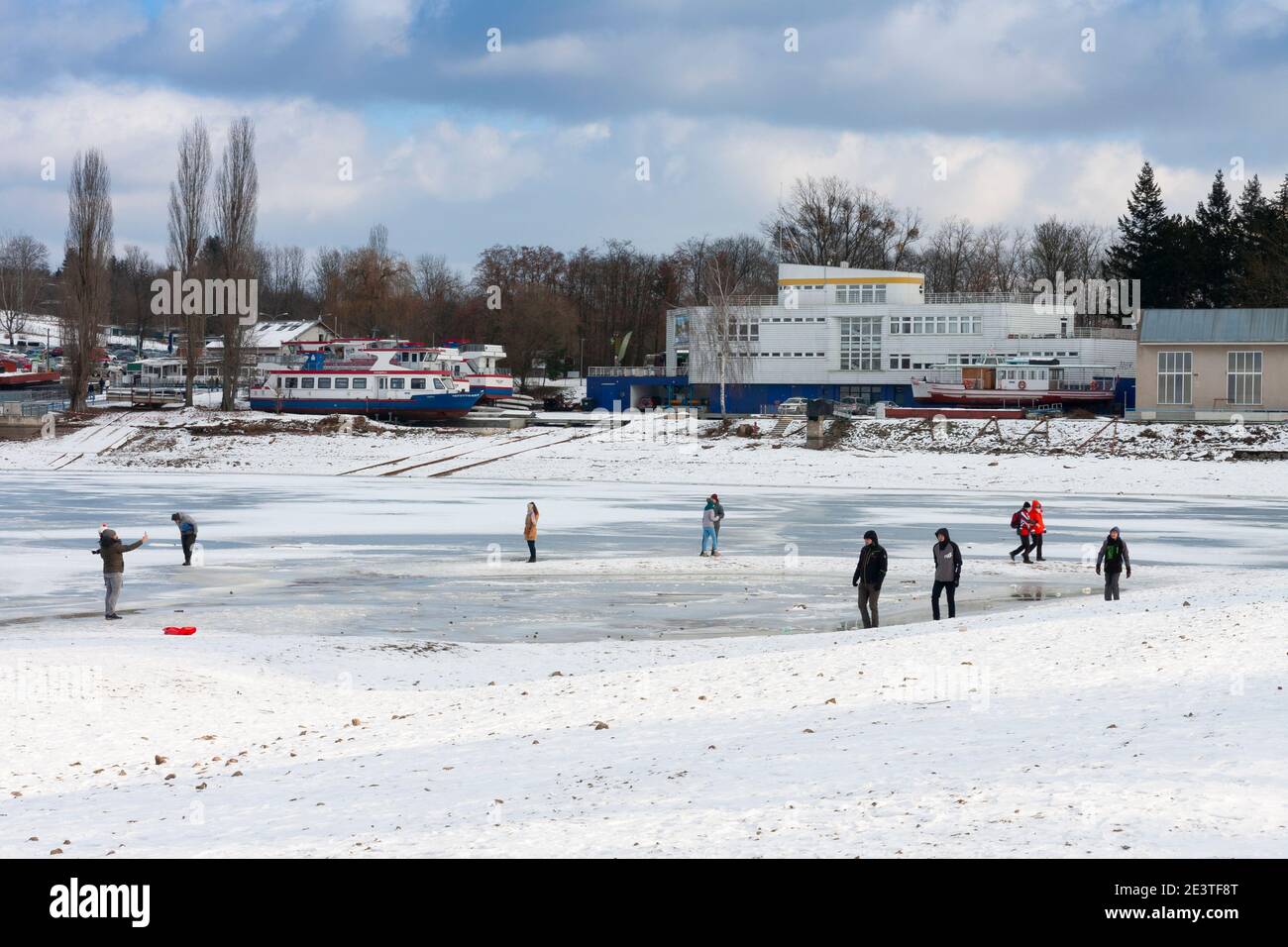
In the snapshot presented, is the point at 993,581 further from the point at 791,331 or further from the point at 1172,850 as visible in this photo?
the point at 791,331


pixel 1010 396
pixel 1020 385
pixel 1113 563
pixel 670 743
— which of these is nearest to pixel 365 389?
pixel 1010 396

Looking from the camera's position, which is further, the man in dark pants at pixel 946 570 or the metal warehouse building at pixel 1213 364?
the metal warehouse building at pixel 1213 364

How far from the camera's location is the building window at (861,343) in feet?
277

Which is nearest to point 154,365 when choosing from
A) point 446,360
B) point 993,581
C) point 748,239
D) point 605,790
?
point 446,360

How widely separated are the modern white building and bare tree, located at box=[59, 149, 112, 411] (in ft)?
117

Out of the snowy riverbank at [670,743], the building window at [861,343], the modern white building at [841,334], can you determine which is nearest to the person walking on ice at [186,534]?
the snowy riverbank at [670,743]

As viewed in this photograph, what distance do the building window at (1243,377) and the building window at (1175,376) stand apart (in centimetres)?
170

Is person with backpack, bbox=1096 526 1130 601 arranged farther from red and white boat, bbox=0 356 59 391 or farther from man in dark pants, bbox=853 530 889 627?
red and white boat, bbox=0 356 59 391

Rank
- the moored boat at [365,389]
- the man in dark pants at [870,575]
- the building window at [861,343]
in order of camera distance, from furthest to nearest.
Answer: the building window at [861,343]
the moored boat at [365,389]
the man in dark pants at [870,575]

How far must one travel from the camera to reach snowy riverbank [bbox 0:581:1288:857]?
8.80m

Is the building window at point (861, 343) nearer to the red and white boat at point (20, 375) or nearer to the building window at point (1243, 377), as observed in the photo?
the building window at point (1243, 377)

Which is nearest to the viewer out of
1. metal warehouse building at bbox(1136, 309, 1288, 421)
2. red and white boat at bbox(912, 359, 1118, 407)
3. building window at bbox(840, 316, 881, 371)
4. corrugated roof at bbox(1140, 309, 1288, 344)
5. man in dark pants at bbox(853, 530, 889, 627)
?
man in dark pants at bbox(853, 530, 889, 627)

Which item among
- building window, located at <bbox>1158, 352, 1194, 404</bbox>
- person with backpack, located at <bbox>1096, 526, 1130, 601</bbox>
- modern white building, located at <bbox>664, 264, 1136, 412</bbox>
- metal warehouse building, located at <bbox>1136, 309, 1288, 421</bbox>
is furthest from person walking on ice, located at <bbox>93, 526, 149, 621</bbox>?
modern white building, located at <bbox>664, 264, 1136, 412</bbox>
